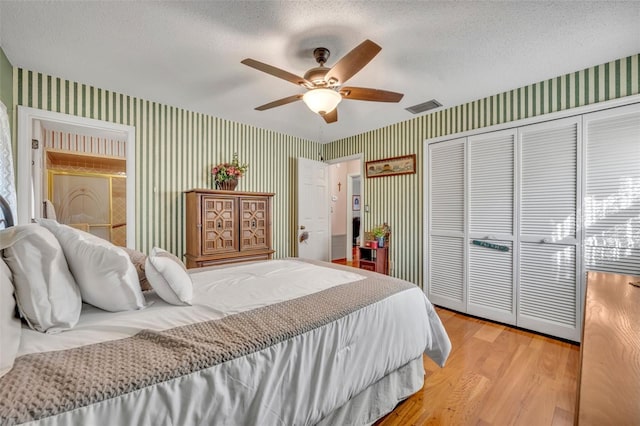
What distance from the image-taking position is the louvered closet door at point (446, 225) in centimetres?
330

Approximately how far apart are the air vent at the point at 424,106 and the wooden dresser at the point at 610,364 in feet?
8.14

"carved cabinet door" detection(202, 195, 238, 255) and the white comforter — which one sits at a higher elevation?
"carved cabinet door" detection(202, 195, 238, 255)

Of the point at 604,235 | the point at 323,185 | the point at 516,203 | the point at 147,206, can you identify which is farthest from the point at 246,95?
the point at 604,235

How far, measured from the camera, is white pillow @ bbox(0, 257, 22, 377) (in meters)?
0.79

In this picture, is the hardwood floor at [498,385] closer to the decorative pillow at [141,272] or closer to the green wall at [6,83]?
the decorative pillow at [141,272]

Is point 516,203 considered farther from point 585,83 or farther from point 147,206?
point 147,206

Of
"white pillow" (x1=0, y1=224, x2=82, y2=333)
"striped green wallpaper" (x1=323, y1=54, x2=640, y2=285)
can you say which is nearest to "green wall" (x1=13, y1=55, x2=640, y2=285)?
"striped green wallpaper" (x1=323, y1=54, x2=640, y2=285)

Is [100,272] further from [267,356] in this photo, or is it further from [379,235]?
[379,235]

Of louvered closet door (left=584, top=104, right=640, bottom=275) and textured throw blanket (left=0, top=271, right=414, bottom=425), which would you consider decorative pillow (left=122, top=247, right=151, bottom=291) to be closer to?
textured throw blanket (left=0, top=271, right=414, bottom=425)

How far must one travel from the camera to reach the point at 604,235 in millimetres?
2400

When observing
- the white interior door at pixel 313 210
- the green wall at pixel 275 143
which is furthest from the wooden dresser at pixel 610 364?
the white interior door at pixel 313 210

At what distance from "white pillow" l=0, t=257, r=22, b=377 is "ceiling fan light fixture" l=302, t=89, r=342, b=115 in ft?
6.22


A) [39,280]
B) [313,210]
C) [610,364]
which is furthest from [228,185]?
[610,364]

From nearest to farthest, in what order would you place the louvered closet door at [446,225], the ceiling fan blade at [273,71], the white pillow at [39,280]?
the white pillow at [39,280] < the ceiling fan blade at [273,71] < the louvered closet door at [446,225]
